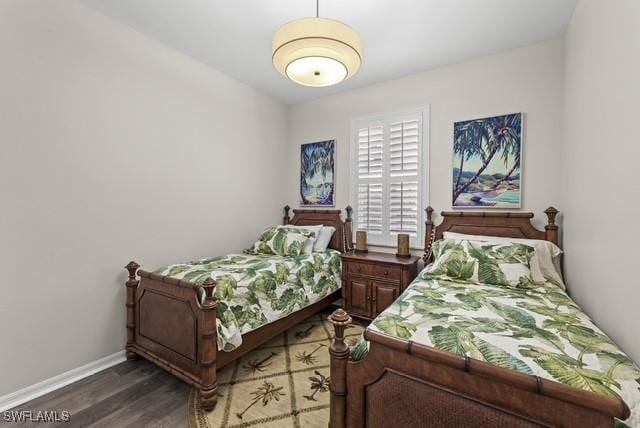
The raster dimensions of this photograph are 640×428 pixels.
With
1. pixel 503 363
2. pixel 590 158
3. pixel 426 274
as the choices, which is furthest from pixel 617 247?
pixel 426 274

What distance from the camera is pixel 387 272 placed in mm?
2758

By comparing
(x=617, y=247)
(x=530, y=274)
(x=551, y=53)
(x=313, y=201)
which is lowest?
(x=530, y=274)

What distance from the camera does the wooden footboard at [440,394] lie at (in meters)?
0.84

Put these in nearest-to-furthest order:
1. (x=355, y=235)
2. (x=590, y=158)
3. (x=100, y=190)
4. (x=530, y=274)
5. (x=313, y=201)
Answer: (x=590, y=158), (x=530, y=274), (x=100, y=190), (x=355, y=235), (x=313, y=201)

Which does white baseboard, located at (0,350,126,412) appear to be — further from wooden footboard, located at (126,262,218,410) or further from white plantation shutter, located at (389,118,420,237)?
white plantation shutter, located at (389,118,420,237)

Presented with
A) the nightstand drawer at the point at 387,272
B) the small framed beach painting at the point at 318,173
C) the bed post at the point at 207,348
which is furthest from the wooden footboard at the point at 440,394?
the small framed beach painting at the point at 318,173

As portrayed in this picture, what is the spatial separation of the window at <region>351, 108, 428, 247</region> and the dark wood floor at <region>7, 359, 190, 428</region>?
2.38 meters

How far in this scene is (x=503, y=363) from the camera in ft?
3.34

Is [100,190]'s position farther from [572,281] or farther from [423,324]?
[572,281]

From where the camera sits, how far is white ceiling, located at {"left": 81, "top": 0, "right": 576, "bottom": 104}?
205cm

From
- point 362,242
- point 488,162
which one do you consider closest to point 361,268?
point 362,242

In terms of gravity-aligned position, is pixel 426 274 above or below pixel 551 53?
below

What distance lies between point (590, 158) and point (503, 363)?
1469mm

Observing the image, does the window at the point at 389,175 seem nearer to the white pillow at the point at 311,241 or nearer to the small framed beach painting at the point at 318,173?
the small framed beach painting at the point at 318,173
